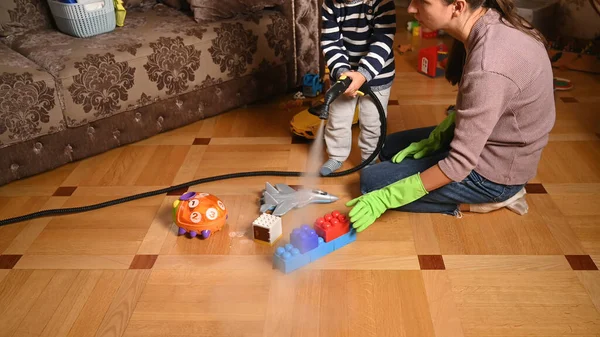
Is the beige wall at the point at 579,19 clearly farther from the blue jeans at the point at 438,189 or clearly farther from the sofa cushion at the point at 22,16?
the sofa cushion at the point at 22,16

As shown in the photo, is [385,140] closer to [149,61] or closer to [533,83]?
[533,83]

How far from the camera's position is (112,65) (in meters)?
1.81

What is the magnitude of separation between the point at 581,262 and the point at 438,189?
1.24 feet

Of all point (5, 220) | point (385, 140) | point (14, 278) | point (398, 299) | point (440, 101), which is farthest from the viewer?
point (440, 101)

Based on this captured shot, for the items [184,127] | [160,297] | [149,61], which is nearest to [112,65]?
[149,61]

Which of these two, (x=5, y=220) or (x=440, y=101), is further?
(x=440, y=101)

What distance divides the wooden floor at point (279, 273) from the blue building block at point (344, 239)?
0.02m

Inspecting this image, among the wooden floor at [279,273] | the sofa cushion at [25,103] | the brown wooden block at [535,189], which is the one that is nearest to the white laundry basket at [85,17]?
the sofa cushion at [25,103]

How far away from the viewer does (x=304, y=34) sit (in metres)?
2.24

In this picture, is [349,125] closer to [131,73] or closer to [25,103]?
[131,73]

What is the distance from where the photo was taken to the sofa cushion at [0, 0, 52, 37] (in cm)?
199

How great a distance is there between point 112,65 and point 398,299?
1.20 metres

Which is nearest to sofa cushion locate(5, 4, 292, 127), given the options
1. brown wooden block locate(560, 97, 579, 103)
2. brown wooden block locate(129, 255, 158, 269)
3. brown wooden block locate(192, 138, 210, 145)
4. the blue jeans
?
brown wooden block locate(192, 138, 210, 145)

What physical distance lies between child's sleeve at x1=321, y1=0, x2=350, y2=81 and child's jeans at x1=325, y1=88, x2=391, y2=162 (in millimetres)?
91
